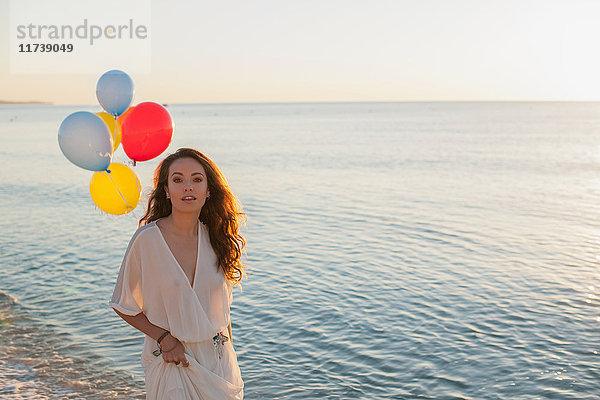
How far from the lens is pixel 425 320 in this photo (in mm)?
8883

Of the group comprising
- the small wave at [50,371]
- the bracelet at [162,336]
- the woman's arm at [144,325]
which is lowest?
the small wave at [50,371]

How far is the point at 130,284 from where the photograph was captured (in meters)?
3.39

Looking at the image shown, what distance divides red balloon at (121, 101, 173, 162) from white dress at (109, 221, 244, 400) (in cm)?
146

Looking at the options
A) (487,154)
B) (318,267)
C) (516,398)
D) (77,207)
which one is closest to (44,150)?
(77,207)

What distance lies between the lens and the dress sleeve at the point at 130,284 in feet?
11.0

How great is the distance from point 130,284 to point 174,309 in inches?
11.2

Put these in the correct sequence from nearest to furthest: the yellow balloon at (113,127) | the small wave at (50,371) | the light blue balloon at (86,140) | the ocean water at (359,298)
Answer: the light blue balloon at (86,140) → the yellow balloon at (113,127) → the small wave at (50,371) → the ocean water at (359,298)


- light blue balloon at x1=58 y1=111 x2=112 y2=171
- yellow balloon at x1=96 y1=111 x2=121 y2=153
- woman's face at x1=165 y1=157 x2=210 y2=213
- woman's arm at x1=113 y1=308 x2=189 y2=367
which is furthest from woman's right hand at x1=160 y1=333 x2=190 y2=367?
yellow balloon at x1=96 y1=111 x2=121 y2=153

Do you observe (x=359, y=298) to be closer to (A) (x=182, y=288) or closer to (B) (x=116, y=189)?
(B) (x=116, y=189)

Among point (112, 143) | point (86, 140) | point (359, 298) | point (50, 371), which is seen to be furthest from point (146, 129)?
point (359, 298)

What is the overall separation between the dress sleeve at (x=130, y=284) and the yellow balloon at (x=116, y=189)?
1351 millimetres

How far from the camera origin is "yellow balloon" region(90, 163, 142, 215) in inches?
184

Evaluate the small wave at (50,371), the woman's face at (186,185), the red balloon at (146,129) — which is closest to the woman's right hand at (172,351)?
the woman's face at (186,185)

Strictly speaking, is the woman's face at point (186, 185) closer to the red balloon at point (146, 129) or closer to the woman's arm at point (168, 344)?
the woman's arm at point (168, 344)
